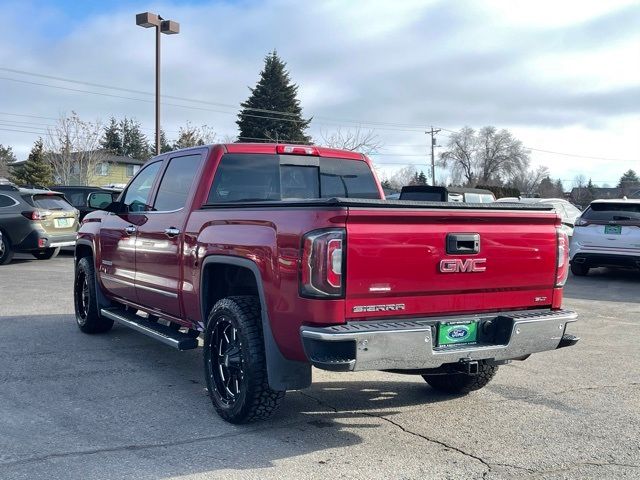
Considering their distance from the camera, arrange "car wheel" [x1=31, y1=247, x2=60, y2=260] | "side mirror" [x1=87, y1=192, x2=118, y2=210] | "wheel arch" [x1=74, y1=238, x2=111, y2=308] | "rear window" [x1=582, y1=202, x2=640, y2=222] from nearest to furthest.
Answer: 1. "side mirror" [x1=87, y1=192, x2=118, y2=210]
2. "wheel arch" [x1=74, y1=238, x2=111, y2=308]
3. "rear window" [x1=582, y1=202, x2=640, y2=222]
4. "car wheel" [x1=31, y1=247, x2=60, y2=260]

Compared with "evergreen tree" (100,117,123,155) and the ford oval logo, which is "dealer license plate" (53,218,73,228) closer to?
the ford oval logo

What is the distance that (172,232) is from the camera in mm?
5496

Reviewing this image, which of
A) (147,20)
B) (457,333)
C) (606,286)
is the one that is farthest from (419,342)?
(147,20)

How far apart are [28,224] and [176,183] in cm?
988

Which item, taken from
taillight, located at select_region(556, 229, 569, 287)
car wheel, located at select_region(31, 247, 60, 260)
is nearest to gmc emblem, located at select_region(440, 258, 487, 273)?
taillight, located at select_region(556, 229, 569, 287)

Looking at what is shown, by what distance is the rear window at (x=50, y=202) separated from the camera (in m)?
14.8

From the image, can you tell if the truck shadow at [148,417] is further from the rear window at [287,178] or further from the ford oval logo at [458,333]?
the rear window at [287,178]

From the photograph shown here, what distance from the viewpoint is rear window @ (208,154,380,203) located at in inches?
219

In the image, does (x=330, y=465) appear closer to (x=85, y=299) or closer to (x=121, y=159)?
(x=85, y=299)

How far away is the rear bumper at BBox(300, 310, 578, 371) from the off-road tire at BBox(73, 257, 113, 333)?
163 inches

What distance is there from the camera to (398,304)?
413 cm

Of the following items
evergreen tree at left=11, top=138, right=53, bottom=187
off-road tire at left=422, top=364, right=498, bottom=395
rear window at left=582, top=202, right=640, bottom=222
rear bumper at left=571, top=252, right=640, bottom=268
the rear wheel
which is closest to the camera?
off-road tire at left=422, top=364, right=498, bottom=395

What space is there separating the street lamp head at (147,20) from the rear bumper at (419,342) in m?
19.8

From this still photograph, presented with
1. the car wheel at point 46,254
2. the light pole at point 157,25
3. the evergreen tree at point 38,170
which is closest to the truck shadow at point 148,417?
the car wheel at point 46,254
